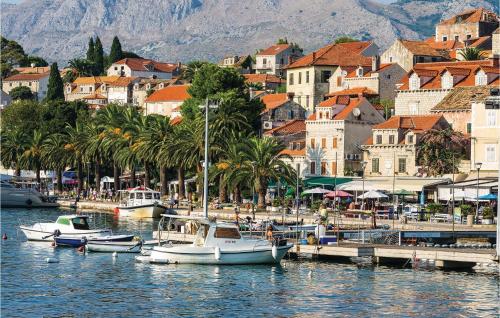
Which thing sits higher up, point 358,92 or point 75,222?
point 358,92

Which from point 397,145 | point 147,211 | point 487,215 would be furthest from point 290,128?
point 487,215

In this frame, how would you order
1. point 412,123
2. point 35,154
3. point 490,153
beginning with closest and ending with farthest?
point 490,153 < point 412,123 < point 35,154

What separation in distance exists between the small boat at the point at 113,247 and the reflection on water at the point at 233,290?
4.51 feet

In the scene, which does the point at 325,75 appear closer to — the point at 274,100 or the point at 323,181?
the point at 274,100

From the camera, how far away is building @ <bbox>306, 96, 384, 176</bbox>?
415ft

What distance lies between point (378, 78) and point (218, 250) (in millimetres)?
82761

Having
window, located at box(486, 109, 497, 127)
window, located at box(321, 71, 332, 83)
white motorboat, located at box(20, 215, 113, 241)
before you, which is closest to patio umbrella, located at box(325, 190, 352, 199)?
window, located at box(486, 109, 497, 127)

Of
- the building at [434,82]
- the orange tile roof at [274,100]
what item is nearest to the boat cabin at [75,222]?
the building at [434,82]

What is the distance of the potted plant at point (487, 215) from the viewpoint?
3519 inches

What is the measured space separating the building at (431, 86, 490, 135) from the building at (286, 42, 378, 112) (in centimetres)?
3701

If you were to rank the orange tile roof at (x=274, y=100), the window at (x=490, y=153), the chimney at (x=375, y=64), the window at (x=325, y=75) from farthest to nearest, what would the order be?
the window at (x=325, y=75), the orange tile roof at (x=274, y=100), the chimney at (x=375, y=64), the window at (x=490, y=153)

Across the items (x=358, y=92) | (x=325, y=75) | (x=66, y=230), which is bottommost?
(x=66, y=230)

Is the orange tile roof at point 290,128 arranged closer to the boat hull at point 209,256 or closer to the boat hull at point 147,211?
the boat hull at point 147,211

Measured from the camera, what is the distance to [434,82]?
5128 inches
